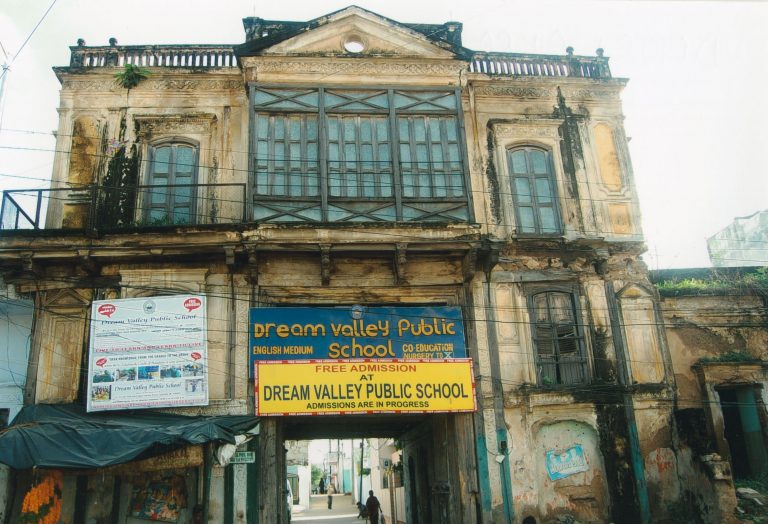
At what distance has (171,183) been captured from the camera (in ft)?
46.1

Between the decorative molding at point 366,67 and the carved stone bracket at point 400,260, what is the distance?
4.16m

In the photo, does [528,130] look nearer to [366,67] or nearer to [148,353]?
[366,67]

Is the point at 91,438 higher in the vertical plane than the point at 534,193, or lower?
lower

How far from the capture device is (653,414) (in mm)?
13359

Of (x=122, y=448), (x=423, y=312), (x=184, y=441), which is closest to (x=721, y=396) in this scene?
(x=423, y=312)

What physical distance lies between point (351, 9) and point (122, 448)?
10.2 meters

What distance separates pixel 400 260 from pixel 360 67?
456 cm

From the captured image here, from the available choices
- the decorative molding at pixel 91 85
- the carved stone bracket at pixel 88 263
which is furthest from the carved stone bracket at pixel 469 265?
the decorative molding at pixel 91 85

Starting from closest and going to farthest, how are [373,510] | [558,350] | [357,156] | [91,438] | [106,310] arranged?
[91,438] < [106,310] < [558,350] < [357,156] < [373,510]

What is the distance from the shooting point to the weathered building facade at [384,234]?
41.6ft

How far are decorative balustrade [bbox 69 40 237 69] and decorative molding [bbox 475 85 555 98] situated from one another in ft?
18.6

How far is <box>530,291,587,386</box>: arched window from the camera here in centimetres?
1348

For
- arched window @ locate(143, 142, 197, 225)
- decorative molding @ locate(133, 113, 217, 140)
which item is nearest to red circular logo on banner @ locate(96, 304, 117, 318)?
arched window @ locate(143, 142, 197, 225)

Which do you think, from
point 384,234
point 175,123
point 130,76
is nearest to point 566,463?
point 384,234
